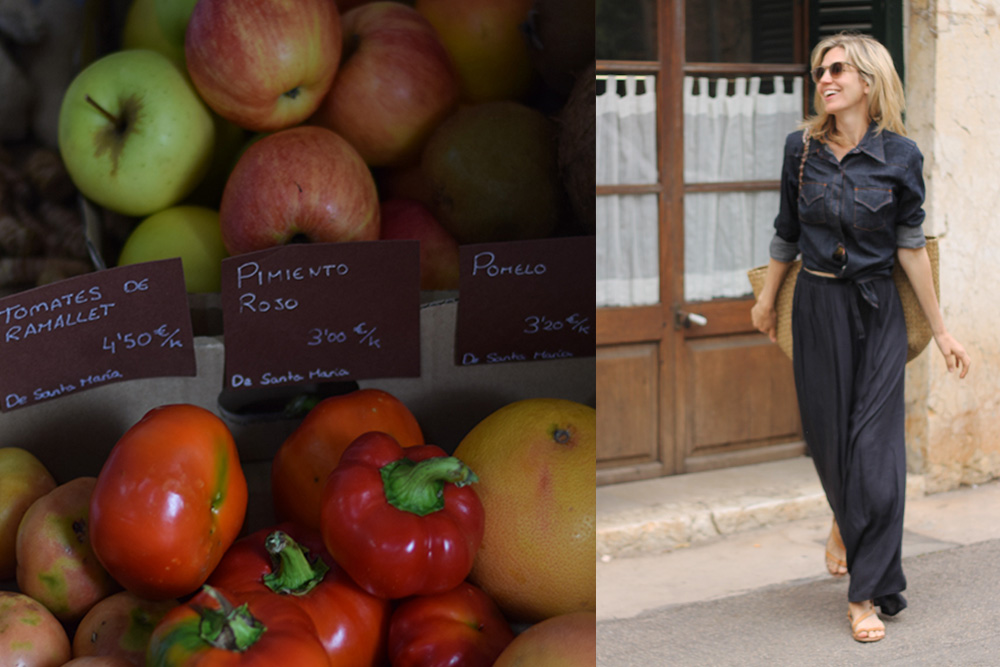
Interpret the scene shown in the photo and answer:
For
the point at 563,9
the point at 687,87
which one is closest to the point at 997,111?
the point at 687,87

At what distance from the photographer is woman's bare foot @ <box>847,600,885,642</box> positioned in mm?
2912

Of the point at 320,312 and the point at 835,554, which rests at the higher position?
the point at 320,312

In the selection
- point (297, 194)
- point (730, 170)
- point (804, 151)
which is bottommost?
point (730, 170)

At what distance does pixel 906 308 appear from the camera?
9.80 ft

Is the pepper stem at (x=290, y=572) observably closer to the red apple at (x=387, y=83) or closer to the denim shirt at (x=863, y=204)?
the red apple at (x=387, y=83)

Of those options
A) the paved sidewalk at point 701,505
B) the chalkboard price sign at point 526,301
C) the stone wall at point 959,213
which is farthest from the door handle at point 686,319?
the chalkboard price sign at point 526,301

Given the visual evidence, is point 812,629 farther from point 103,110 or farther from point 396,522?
point 103,110

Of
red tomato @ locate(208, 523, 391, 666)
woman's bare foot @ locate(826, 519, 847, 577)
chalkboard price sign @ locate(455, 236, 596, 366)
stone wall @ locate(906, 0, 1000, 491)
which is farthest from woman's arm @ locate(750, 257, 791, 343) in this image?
red tomato @ locate(208, 523, 391, 666)

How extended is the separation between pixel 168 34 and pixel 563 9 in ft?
1.02

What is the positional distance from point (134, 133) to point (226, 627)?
40 centimetres

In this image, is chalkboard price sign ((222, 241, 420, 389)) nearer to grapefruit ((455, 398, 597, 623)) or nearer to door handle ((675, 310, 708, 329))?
grapefruit ((455, 398, 597, 623))

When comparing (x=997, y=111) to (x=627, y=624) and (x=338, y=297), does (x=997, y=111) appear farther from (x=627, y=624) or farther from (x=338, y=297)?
(x=338, y=297)

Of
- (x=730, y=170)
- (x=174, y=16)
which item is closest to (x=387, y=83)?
(x=174, y=16)

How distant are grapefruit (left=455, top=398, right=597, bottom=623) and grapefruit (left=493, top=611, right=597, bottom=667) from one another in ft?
0.20
